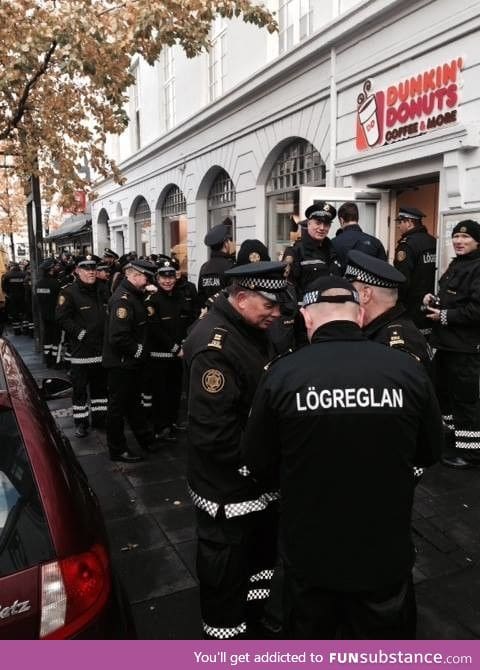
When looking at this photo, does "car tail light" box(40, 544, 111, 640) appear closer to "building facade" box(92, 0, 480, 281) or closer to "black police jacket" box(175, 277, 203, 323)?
"black police jacket" box(175, 277, 203, 323)

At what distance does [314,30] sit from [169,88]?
844cm

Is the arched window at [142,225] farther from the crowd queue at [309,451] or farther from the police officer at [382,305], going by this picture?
the police officer at [382,305]

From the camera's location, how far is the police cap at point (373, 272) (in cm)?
293

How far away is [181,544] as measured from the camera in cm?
368

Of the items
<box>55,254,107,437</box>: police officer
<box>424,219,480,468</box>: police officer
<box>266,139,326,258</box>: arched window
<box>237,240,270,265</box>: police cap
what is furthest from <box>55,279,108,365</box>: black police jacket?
<box>266,139,326,258</box>: arched window

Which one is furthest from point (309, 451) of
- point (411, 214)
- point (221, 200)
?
point (221, 200)

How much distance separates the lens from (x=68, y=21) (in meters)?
6.39

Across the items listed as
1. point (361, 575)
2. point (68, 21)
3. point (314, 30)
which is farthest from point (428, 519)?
point (314, 30)

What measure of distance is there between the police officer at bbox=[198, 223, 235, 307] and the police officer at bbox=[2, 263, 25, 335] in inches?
441

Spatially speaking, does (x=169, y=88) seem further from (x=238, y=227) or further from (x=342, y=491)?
(x=342, y=491)

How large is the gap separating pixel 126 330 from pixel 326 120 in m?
5.75

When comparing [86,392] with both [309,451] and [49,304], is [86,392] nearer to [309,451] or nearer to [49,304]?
[49,304]

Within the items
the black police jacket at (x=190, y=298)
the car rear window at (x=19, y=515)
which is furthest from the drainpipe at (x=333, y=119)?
the car rear window at (x=19, y=515)

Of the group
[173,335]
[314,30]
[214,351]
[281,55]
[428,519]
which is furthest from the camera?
[281,55]
